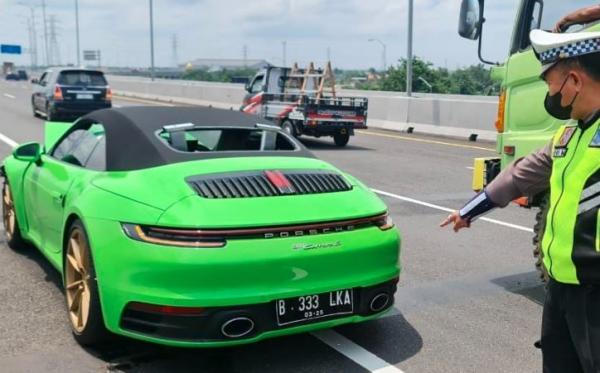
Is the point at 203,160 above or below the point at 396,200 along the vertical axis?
above

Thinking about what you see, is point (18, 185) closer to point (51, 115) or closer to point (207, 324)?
point (207, 324)

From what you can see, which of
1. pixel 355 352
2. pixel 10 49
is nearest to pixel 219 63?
pixel 10 49

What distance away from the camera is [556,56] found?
2195mm

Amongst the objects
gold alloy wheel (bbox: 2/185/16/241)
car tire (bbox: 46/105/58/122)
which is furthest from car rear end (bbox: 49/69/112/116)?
gold alloy wheel (bbox: 2/185/16/241)

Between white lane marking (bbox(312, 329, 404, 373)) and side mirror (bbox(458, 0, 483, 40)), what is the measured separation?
120 inches

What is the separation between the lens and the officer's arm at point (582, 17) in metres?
3.23

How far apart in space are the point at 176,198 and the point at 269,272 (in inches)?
25.3

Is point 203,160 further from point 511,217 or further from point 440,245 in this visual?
point 511,217

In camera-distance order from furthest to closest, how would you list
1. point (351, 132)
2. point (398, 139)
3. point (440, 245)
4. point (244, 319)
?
1. point (398, 139)
2. point (351, 132)
3. point (440, 245)
4. point (244, 319)

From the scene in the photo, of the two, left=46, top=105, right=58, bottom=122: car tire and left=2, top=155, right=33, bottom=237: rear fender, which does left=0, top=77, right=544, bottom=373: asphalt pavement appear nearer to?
left=2, top=155, right=33, bottom=237: rear fender

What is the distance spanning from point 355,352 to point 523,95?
8.24 feet

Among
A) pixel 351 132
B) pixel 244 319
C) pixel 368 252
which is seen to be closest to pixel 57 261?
pixel 244 319

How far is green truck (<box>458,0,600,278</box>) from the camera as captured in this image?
4969 mm

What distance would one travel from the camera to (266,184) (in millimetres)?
3844
